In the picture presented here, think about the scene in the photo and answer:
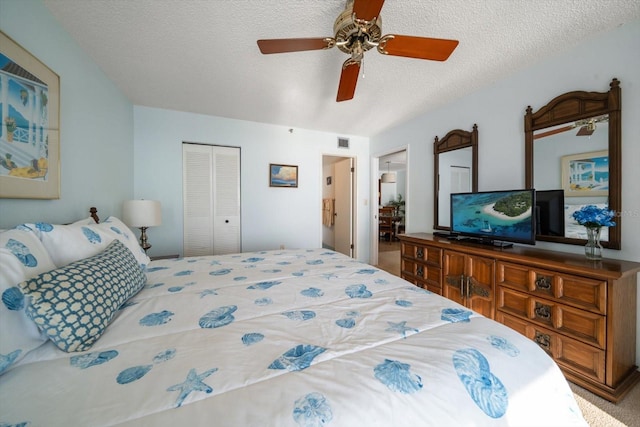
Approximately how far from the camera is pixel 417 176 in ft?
11.1

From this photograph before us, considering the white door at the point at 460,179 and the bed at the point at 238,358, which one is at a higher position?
the white door at the point at 460,179

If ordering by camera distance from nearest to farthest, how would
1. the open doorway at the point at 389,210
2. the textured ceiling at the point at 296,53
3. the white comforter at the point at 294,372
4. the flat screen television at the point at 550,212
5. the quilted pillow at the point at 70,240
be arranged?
the white comforter at the point at 294,372 < the quilted pillow at the point at 70,240 < the textured ceiling at the point at 296,53 < the flat screen television at the point at 550,212 < the open doorway at the point at 389,210

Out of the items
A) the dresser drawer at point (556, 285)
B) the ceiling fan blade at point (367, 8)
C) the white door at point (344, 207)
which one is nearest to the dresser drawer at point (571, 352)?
the dresser drawer at point (556, 285)

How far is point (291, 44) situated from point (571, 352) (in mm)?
2664

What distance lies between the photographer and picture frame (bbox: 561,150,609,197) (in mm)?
1713

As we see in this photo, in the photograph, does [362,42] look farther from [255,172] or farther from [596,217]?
[255,172]

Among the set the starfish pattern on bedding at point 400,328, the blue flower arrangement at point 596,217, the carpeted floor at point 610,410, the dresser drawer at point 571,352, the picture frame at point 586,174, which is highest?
the picture frame at point 586,174

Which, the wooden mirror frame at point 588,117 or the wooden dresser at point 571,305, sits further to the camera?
the wooden mirror frame at point 588,117

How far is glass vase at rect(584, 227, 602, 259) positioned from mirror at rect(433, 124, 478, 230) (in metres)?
1.05

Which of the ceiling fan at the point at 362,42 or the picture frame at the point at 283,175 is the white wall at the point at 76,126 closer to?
→ the ceiling fan at the point at 362,42

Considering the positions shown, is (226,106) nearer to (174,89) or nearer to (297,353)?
(174,89)

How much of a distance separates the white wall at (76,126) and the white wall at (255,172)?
0.42 m

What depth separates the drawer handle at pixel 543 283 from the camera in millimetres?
1599

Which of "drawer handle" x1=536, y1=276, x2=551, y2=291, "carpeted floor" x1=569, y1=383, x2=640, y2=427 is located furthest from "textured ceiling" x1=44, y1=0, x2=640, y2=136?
"carpeted floor" x1=569, y1=383, x2=640, y2=427
